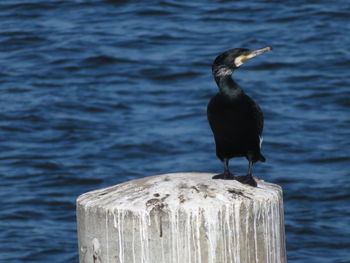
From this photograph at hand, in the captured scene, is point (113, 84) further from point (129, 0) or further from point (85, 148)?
point (129, 0)

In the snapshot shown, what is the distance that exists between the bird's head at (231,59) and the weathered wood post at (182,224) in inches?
43.1

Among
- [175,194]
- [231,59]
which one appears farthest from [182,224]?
[231,59]

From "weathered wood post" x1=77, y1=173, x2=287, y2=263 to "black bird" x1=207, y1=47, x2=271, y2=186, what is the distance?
940mm

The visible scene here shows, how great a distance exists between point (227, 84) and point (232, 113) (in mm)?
148

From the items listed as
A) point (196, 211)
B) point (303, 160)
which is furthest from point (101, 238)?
point (303, 160)

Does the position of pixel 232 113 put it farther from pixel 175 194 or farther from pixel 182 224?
pixel 182 224

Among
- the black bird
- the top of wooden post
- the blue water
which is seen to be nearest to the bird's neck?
the black bird

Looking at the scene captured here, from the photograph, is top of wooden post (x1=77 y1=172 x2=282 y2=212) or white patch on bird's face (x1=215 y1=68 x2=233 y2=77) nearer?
top of wooden post (x1=77 y1=172 x2=282 y2=212)

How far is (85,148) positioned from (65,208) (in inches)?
52.5

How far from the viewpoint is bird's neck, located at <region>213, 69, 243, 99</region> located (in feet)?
14.3

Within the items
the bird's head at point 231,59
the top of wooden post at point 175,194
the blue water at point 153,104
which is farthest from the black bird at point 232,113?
the blue water at point 153,104

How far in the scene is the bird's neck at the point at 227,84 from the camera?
4367 millimetres

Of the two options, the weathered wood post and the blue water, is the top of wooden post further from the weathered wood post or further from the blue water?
the blue water

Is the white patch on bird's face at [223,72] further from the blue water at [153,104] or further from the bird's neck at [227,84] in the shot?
the blue water at [153,104]
